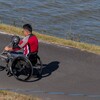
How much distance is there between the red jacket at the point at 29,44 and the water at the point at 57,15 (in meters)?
8.59

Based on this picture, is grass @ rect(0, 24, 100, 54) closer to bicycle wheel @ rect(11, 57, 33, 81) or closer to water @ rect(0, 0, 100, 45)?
bicycle wheel @ rect(11, 57, 33, 81)

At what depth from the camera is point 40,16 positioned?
75.8 feet

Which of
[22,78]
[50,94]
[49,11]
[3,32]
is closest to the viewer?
[50,94]

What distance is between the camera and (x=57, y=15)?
2331 cm

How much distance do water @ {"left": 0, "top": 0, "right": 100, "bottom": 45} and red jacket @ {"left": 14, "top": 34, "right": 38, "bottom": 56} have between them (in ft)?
28.2

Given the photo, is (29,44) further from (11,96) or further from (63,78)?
(11,96)

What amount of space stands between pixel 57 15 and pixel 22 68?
40.0 ft

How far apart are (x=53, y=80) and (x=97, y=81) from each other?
1.16m

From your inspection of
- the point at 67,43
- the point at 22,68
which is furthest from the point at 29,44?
the point at 67,43

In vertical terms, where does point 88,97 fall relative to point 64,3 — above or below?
below

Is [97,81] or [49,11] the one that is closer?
[97,81]

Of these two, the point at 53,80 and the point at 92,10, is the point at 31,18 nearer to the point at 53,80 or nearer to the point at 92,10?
the point at 92,10

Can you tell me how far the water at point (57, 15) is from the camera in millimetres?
21172

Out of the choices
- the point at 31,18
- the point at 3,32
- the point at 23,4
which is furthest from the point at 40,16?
the point at 3,32
